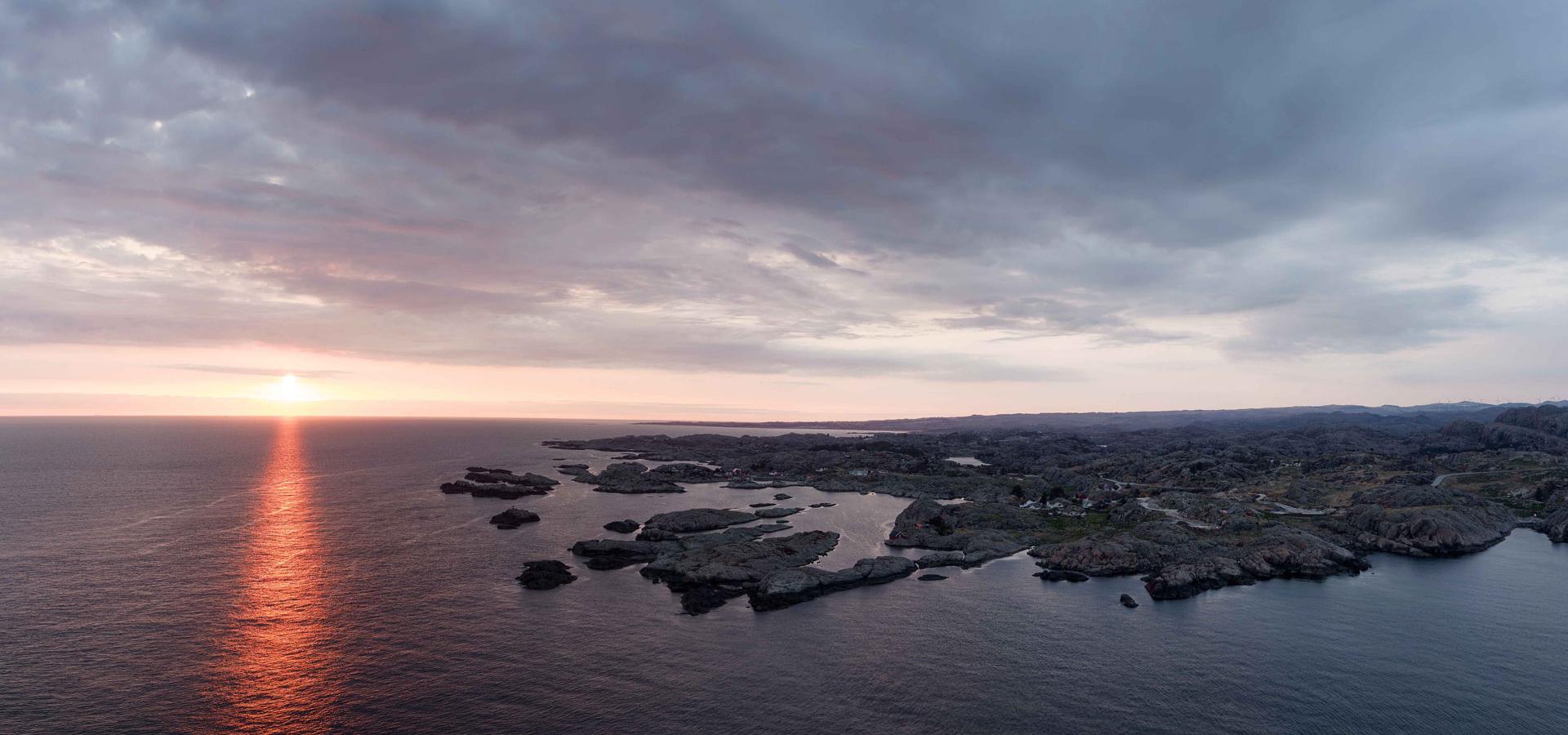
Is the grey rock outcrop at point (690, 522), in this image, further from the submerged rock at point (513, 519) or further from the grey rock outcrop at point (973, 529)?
the grey rock outcrop at point (973, 529)

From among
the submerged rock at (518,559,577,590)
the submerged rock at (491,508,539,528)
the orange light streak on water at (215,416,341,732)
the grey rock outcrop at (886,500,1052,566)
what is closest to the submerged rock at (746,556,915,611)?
the grey rock outcrop at (886,500,1052,566)

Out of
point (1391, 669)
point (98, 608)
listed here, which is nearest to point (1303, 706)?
point (1391, 669)

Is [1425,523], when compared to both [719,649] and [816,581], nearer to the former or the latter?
[816,581]

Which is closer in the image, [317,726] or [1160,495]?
[317,726]

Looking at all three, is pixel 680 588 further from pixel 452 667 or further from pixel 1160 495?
pixel 1160 495

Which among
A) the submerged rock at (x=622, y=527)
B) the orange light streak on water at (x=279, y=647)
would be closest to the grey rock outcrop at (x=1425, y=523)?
the submerged rock at (x=622, y=527)

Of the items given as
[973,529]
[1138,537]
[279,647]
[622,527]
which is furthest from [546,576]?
[1138,537]

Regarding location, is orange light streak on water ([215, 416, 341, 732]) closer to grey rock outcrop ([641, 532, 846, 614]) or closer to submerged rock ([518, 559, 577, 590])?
submerged rock ([518, 559, 577, 590])
